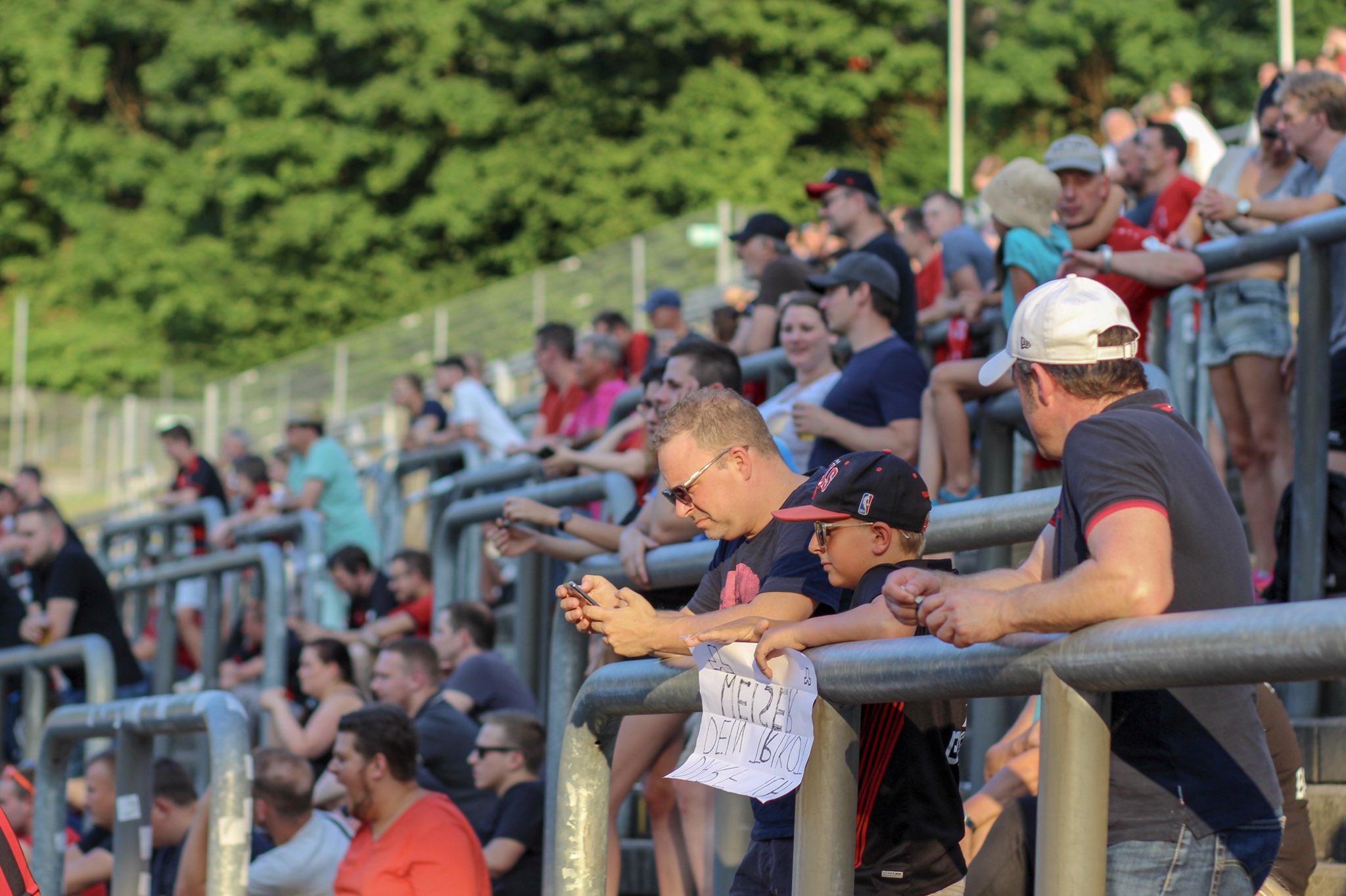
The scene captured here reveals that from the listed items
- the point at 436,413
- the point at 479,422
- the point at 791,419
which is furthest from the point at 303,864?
the point at 436,413

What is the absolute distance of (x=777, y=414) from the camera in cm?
632

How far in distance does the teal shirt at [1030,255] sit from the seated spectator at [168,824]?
A: 3.62 meters

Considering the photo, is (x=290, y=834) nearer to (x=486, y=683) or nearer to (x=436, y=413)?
(x=486, y=683)

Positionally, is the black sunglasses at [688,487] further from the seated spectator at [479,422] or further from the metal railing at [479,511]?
the seated spectator at [479,422]

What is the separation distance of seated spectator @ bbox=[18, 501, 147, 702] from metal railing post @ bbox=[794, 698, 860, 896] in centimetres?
679

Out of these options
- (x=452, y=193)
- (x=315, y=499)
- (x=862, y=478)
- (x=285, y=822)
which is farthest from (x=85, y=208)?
(x=862, y=478)

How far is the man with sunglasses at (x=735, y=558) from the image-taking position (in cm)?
338

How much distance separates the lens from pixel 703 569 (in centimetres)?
437

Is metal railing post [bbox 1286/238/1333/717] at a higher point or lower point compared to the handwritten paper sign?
higher

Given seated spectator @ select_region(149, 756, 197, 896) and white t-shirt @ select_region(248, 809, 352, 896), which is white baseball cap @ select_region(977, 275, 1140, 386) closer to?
white t-shirt @ select_region(248, 809, 352, 896)

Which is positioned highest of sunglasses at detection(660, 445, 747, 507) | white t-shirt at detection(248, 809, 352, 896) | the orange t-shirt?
sunglasses at detection(660, 445, 747, 507)

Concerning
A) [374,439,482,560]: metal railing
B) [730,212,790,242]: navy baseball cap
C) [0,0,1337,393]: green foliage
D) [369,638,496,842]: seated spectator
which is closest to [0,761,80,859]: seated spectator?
[369,638,496,842]: seated spectator

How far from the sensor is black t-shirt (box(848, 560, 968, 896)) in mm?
3260

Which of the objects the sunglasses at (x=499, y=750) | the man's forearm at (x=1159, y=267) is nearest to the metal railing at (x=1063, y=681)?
the man's forearm at (x=1159, y=267)
